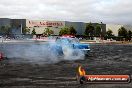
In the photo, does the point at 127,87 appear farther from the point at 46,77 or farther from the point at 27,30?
the point at 27,30

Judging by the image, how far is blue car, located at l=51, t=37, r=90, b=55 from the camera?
31250 mm

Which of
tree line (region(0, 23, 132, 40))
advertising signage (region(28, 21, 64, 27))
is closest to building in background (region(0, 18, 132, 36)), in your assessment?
advertising signage (region(28, 21, 64, 27))

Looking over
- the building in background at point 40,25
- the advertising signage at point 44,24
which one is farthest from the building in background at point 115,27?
the advertising signage at point 44,24

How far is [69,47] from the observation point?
103ft

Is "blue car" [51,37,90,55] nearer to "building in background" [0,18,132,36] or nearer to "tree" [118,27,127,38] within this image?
"building in background" [0,18,132,36]

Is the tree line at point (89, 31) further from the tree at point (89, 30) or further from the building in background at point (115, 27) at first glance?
the building in background at point (115, 27)

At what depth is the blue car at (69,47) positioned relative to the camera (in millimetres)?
31250

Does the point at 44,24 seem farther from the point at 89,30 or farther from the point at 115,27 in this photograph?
the point at 115,27

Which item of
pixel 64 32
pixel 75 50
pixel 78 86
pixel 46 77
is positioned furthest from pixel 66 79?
pixel 64 32

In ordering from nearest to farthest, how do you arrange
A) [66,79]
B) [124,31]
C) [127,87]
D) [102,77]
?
[102,77], [127,87], [66,79], [124,31]

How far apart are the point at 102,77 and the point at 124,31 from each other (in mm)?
157472

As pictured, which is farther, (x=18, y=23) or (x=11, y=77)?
(x=18, y=23)

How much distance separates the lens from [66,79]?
15.4 m

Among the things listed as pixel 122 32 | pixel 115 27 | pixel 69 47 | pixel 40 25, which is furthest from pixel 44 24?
pixel 69 47
